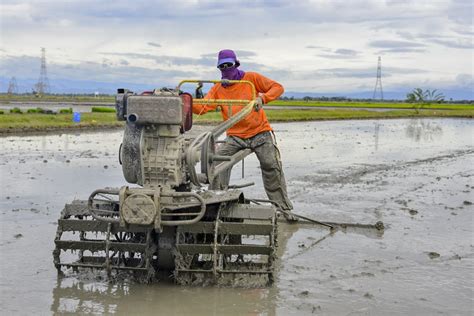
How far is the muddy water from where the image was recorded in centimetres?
589

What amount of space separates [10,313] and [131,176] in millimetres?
1528

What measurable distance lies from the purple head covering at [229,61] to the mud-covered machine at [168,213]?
1211mm

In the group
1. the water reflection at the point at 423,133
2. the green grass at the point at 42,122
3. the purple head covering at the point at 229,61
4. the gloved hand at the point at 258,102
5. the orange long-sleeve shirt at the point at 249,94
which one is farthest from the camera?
the water reflection at the point at 423,133

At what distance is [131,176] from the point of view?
19.3ft

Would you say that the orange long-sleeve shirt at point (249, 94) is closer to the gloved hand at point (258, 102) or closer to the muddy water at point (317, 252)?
the gloved hand at point (258, 102)

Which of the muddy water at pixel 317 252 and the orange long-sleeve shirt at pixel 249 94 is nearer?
the muddy water at pixel 317 252

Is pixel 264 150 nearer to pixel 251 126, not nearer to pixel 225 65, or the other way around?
pixel 251 126

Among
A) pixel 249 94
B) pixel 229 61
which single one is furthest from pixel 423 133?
pixel 229 61

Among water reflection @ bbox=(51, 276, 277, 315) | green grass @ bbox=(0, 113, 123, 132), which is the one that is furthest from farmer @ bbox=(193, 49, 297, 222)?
green grass @ bbox=(0, 113, 123, 132)

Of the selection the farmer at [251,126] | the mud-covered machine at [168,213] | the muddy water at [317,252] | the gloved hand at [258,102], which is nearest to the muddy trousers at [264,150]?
the farmer at [251,126]

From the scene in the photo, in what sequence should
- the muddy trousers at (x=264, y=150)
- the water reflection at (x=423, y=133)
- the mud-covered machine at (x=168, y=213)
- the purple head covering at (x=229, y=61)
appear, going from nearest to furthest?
the mud-covered machine at (x=168, y=213)
the purple head covering at (x=229, y=61)
the muddy trousers at (x=264, y=150)
the water reflection at (x=423, y=133)

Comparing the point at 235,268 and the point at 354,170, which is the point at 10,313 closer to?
the point at 235,268

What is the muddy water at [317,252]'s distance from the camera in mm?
5887

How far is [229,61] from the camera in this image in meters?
7.79
